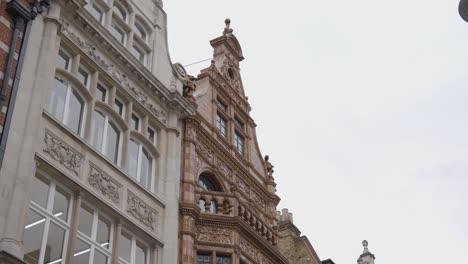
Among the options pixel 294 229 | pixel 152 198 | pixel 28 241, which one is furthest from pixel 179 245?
pixel 294 229

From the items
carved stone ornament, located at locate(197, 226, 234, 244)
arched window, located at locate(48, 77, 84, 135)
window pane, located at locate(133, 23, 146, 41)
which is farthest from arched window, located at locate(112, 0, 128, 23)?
carved stone ornament, located at locate(197, 226, 234, 244)

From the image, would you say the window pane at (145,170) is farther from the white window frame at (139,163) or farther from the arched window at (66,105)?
the arched window at (66,105)

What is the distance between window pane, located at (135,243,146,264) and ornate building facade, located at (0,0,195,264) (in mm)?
28

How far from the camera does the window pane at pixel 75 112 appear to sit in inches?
708

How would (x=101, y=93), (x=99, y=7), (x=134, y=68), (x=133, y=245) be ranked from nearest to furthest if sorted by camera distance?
1. (x=133, y=245)
2. (x=101, y=93)
3. (x=134, y=68)
4. (x=99, y=7)

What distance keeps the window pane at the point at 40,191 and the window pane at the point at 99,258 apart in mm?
1830

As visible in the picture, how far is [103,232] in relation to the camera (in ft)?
57.9

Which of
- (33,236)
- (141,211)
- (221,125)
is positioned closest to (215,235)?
(141,211)

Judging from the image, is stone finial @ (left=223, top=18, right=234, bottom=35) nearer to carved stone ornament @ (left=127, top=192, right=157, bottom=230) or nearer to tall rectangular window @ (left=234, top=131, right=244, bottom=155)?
tall rectangular window @ (left=234, top=131, right=244, bottom=155)

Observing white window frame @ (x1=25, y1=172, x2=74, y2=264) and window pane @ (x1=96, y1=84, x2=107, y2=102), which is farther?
window pane @ (x1=96, y1=84, x2=107, y2=102)

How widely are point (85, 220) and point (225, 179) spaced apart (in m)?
7.75

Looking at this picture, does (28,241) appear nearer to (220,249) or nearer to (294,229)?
(220,249)

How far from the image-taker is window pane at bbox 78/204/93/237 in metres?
17.0

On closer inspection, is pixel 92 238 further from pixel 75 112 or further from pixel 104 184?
pixel 75 112
